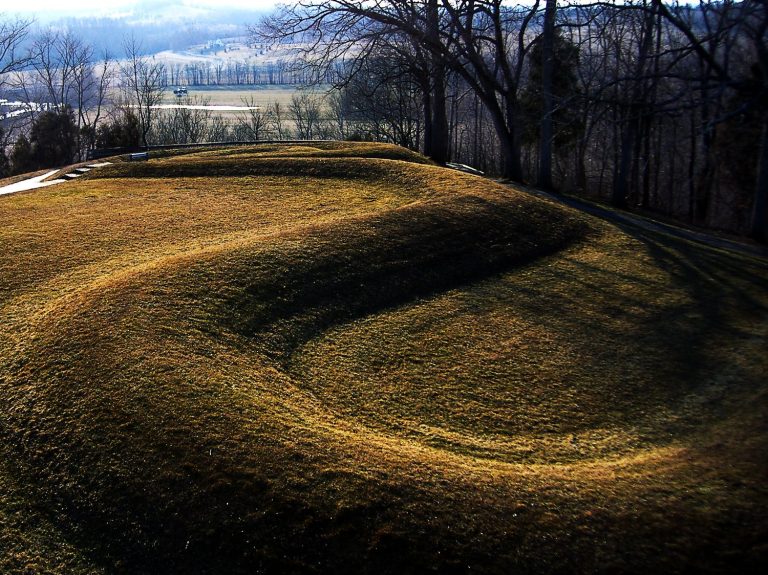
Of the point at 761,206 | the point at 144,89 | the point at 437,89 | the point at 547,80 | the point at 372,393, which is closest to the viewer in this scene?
the point at 372,393

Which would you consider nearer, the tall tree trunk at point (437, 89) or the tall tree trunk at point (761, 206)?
the tall tree trunk at point (761, 206)

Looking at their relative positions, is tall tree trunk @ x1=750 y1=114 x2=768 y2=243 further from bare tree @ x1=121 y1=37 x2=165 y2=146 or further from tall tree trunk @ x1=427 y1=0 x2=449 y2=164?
bare tree @ x1=121 y1=37 x2=165 y2=146

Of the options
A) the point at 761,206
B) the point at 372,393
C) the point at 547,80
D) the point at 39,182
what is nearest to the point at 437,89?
the point at 547,80

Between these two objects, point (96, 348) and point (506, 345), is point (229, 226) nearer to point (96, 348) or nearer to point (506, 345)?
point (96, 348)

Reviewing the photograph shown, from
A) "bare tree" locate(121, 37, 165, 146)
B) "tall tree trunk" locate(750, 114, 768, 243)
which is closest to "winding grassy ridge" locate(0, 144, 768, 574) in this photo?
"tall tree trunk" locate(750, 114, 768, 243)

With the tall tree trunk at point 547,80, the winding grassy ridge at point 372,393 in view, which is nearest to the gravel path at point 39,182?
the winding grassy ridge at point 372,393

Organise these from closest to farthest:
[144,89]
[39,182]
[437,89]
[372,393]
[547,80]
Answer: [372,393]
[547,80]
[39,182]
[437,89]
[144,89]

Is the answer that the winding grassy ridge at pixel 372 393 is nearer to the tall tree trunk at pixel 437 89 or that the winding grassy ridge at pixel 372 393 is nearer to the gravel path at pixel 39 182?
the gravel path at pixel 39 182

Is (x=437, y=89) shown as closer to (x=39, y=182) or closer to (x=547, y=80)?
(x=547, y=80)
